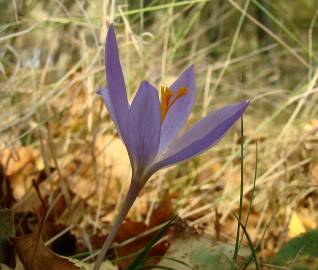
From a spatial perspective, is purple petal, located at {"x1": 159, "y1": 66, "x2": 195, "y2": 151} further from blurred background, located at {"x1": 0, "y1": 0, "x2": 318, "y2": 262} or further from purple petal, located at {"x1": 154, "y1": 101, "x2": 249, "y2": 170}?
blurred background, located at {"x1": 0, "y1": 0, "x2": 318, "y2": 262}

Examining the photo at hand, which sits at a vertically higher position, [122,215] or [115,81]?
[115,81]

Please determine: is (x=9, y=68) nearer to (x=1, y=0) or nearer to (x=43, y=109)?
(x=43, y=109)

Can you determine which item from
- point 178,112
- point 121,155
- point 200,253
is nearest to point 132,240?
point 200,253

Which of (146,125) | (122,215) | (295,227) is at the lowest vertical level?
(295,227)

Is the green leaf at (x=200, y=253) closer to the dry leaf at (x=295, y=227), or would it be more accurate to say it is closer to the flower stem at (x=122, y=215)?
the flower stem at (x=122, y=215)

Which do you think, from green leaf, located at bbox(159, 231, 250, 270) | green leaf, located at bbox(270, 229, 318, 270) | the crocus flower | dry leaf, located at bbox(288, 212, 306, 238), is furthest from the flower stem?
dry leaf, located at bbox(288, 212, 306, 238)

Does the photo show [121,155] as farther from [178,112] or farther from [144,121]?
[144,121]

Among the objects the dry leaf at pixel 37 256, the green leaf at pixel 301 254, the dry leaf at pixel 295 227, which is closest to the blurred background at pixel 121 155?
the dry leaf at pixel 295 227
